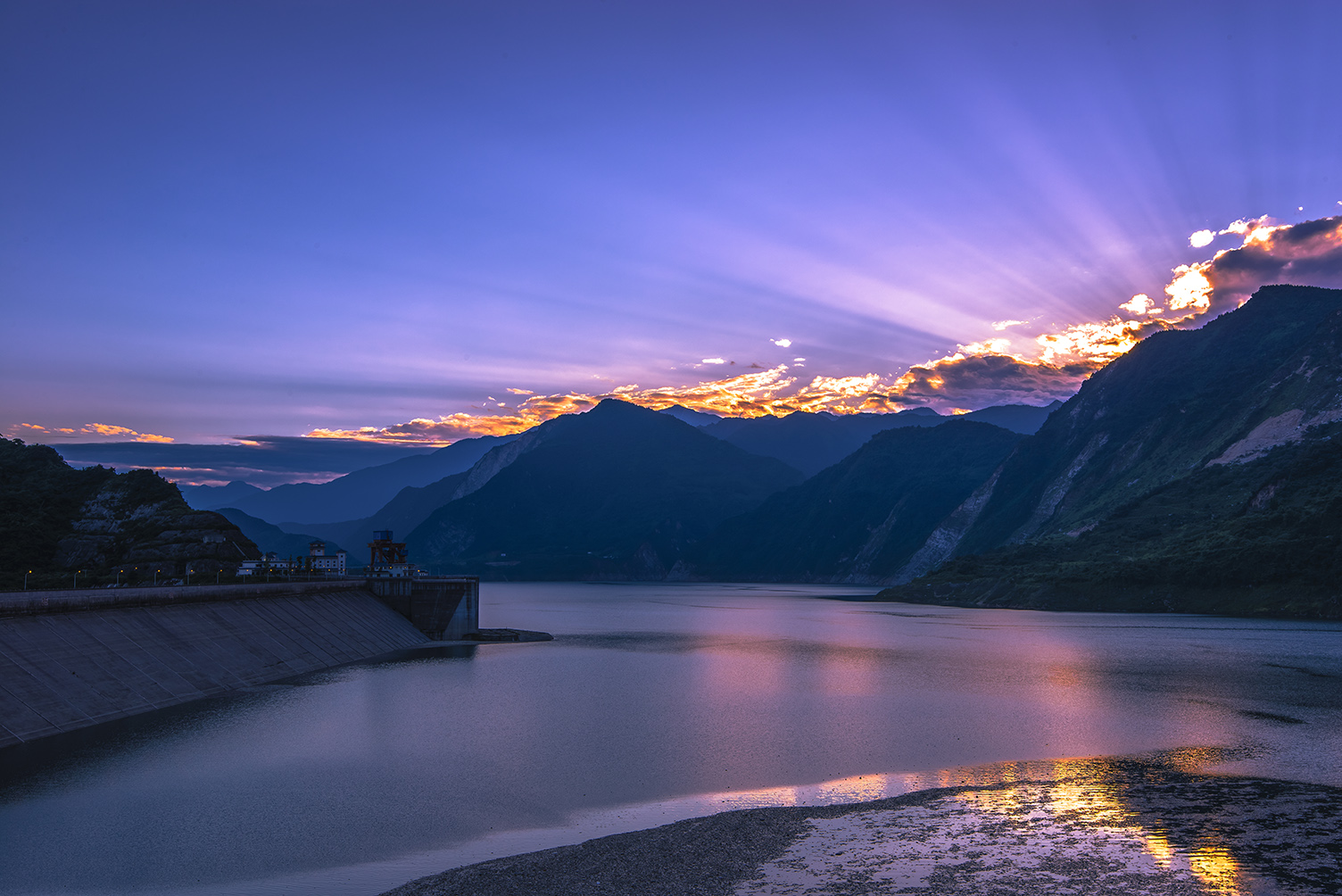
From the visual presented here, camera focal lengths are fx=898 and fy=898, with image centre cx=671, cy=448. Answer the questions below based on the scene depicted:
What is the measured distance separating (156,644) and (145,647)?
4.45 ft

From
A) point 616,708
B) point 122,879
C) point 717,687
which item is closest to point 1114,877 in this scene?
point 122,879

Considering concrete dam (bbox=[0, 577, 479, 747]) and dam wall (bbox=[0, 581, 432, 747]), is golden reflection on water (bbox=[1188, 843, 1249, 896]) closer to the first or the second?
concrete dam (bbox=[0, 577, 479, 747])

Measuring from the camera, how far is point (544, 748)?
41688mm

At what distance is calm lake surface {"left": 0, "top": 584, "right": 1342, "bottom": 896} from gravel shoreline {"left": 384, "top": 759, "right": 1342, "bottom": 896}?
2.17m

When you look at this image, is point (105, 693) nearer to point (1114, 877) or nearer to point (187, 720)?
point (187, 720)

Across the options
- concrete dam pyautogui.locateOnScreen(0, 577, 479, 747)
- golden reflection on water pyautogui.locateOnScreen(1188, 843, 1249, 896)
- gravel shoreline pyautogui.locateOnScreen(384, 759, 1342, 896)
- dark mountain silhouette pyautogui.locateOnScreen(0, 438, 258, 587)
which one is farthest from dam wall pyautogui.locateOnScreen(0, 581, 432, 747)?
golden reflection on water pyautogui.locateOnScreen(1188, 843, 1249, 896)

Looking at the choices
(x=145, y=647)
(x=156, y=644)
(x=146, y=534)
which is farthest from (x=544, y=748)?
(x=146, y=534)

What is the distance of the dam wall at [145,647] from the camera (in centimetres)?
4178

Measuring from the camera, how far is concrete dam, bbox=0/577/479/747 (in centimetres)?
4197

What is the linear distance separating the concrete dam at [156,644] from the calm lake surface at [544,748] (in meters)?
2.27

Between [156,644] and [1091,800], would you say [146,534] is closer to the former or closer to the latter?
[156,644]

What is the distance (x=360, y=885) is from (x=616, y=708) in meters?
30.9

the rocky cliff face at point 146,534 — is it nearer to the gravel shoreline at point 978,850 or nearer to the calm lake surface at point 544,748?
the calm lake surface at point 544,748

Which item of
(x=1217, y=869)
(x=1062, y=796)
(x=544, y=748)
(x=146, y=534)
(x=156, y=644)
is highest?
(x=146, y=534)
